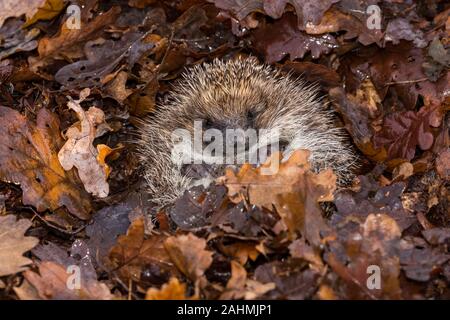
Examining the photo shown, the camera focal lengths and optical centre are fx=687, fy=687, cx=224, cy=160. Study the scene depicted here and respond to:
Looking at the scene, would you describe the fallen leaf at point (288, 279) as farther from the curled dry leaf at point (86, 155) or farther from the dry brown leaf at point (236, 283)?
the curled dry leaf at point (86, 155)

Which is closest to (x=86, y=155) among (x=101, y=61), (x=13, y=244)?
(x=101, y=61)

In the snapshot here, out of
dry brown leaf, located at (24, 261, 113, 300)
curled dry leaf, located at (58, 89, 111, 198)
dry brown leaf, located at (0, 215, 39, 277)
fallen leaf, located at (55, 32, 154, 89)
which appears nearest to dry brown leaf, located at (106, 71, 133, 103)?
fallen leaf, located at (55, 32, 154, 89)

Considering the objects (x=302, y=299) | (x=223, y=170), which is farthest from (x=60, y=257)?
(x=302, y=299)

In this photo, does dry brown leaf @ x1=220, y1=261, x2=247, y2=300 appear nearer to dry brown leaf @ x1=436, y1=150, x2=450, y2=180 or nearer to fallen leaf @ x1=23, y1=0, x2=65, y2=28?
dry brown leaf @ x1=436, y1=150, x2=450, y2=180

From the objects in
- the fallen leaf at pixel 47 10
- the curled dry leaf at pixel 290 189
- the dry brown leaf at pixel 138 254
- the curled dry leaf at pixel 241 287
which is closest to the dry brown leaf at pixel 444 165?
the curled dry leaf at pixel 290 189

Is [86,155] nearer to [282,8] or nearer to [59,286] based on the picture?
[59,286]
